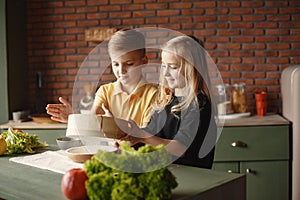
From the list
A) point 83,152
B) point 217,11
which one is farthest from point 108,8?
point 83,152

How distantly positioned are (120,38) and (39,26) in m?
2.37

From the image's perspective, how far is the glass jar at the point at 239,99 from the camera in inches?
152

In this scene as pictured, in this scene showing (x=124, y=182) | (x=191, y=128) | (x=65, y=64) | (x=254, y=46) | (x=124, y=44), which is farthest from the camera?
(x=65, y=64)

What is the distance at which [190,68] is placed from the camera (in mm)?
2008

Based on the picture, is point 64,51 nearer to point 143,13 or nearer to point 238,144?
point 143,13

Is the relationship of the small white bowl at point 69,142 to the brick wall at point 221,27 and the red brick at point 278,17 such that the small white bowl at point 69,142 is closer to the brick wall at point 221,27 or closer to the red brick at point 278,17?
the brick wall at point 221,27

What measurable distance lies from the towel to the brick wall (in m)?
2.06

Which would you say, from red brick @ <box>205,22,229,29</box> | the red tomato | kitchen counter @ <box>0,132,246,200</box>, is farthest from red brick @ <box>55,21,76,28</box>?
the red tomato

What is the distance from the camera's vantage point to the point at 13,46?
402 cm

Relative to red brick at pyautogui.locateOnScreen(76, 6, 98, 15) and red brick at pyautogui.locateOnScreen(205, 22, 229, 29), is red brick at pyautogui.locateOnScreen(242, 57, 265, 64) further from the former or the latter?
red brick at pyautogui.locateOnScreen(76, 6, 98, 15)

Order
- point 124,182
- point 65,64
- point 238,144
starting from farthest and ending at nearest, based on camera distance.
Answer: point 65,64 → point 238,144 → point 124,182

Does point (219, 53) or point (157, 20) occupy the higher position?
point (157, 20)

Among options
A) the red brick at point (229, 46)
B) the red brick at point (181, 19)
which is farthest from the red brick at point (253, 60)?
the red brick at point (181, 19)

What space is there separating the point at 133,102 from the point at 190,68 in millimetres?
397
